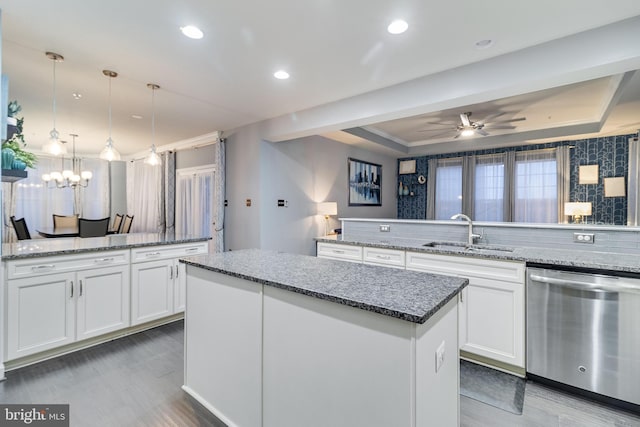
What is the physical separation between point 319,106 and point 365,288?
3.08 metres

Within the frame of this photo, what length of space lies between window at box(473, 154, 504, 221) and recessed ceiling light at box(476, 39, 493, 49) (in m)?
4.52

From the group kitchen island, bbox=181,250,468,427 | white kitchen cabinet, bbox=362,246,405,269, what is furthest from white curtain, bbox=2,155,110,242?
white kitchen cabinet, bbox=362,246,405,269

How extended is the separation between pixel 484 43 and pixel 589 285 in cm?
197

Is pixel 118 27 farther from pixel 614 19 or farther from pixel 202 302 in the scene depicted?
pixel 614 19

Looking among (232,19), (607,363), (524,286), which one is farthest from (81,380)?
(607,363)

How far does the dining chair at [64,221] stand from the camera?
22.8ft

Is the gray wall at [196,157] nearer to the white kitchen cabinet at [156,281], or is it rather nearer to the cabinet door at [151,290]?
the white kitchen cabinet at [156,281]

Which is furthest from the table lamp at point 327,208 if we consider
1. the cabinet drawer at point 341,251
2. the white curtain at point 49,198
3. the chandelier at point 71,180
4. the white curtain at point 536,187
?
the white curtain at point 49,198

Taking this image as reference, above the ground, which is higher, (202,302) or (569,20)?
(569,20)

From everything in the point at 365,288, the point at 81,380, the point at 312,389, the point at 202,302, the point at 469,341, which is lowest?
the point at 81,380

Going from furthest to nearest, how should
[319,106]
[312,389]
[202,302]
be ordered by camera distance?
[319,106] < [202,302] < [312,389]

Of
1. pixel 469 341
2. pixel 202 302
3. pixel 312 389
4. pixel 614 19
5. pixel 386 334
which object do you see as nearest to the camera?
pixel 386 334

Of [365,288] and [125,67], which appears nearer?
[365,288]

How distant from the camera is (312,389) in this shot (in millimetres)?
1345
